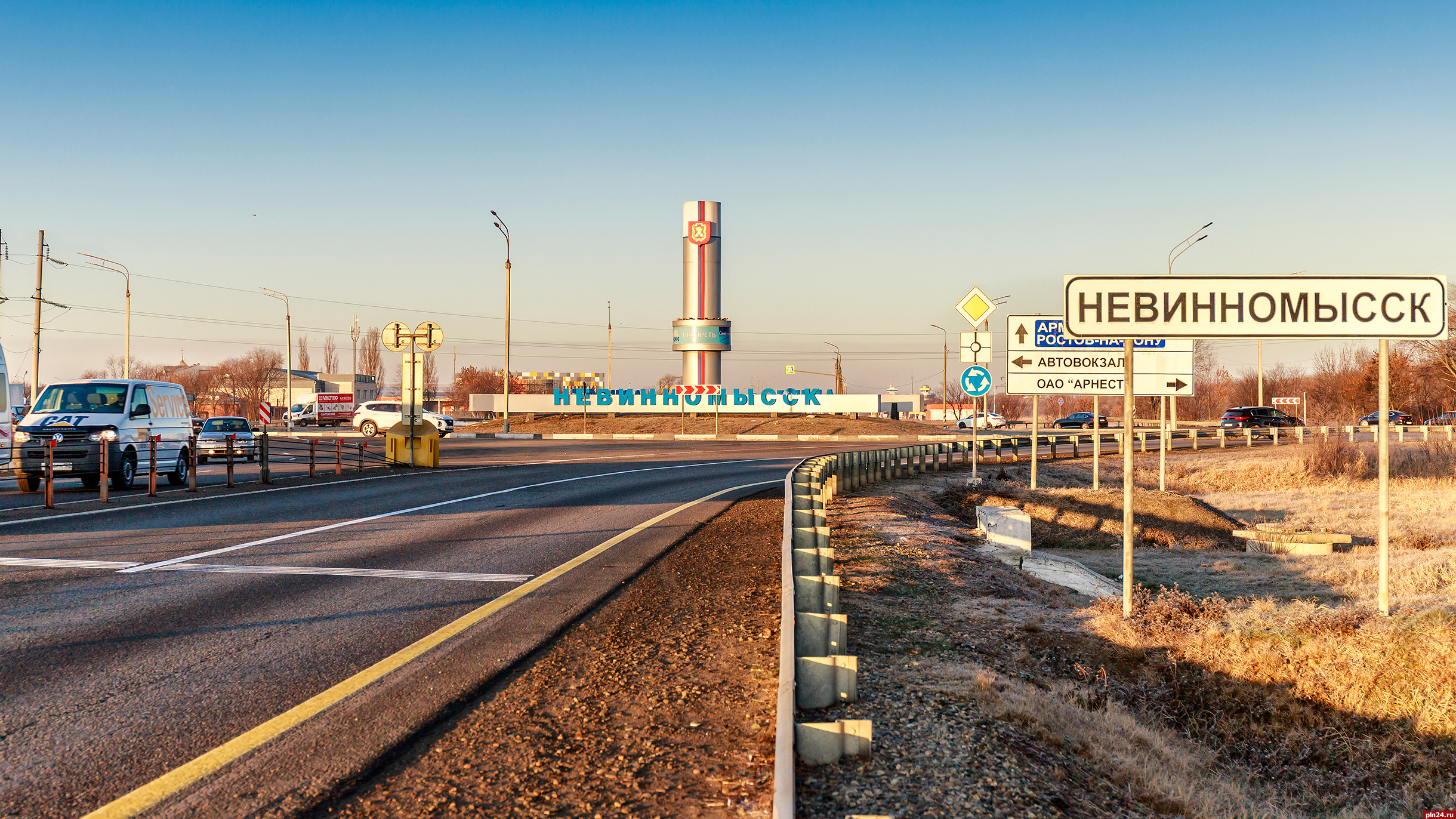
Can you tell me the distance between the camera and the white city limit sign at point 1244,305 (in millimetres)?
7246

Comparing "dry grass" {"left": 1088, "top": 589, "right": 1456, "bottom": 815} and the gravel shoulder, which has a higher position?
the gravel shoulder

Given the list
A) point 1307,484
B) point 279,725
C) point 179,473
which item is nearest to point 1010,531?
point 279,725

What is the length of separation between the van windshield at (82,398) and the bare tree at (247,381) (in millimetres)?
94157

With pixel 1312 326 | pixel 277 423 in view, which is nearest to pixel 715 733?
pixel 1312 326

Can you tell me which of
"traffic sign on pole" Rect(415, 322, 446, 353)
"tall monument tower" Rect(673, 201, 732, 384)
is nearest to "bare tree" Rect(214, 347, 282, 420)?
"tall monument tower" Rect(673, 201, 732, 384)

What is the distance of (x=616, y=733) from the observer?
4262 mm

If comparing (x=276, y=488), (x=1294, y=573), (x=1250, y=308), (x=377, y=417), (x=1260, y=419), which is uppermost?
(x=1250, y=308)

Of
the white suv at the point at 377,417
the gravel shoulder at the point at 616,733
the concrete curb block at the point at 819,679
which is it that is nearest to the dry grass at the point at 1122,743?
the concrete curb block at the point at 819,679

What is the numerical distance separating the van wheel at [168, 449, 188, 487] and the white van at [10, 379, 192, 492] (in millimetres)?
19

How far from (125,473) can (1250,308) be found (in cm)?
1816

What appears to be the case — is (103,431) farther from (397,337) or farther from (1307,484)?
(1307,484)

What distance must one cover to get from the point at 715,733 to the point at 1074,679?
9.41 feet

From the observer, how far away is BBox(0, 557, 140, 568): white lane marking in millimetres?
8438

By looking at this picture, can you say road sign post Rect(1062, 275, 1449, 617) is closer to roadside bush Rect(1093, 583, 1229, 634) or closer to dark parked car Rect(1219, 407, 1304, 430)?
roadside bush Rect(1093, 583, 1229, 634)
